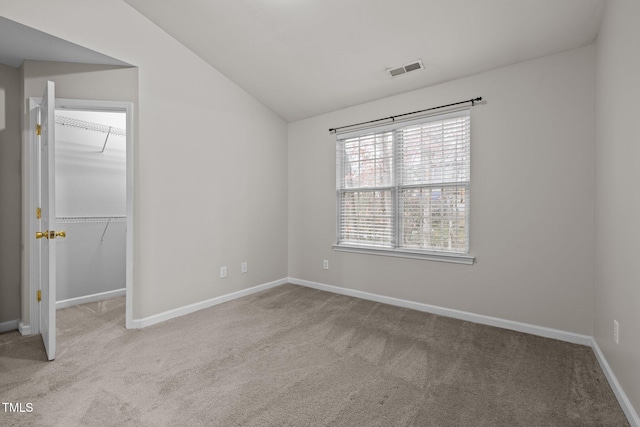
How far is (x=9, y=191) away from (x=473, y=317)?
4.49m

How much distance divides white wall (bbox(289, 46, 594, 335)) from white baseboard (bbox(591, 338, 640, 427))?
354 millimetres

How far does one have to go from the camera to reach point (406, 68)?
121 inches

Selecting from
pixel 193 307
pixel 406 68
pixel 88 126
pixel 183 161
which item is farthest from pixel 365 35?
pixel 88 126

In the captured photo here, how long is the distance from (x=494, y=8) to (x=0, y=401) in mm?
4087

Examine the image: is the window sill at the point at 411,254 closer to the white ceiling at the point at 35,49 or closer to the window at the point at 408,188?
the window at the point at 408,188

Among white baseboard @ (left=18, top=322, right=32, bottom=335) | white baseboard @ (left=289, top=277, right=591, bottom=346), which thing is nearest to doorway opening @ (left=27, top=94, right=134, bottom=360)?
white baseboard @ (left=18, top=322, right=32, bottom=335)

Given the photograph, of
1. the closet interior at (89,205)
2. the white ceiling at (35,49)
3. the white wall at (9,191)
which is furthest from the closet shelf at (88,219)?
the white ceiling at (35,49)

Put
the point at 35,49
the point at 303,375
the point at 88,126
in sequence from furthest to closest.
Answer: the point at 88,126, the point at 35,49, the point at 303,375

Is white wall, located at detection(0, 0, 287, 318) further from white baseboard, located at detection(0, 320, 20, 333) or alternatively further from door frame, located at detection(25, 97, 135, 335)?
white baseboard, located at detection(0, 320, 20, 333)

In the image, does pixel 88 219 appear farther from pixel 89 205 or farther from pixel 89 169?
pixel 89 169

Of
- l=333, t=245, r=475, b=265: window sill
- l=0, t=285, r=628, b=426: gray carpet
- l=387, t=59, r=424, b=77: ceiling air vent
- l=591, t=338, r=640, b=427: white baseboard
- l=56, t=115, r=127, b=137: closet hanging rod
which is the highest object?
l=387, t=59, r=424, b=77: ceiling air vent

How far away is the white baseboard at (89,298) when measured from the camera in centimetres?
356

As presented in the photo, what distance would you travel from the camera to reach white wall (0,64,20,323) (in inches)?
109

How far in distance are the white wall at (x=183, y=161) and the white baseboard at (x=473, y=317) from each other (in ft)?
4.01
